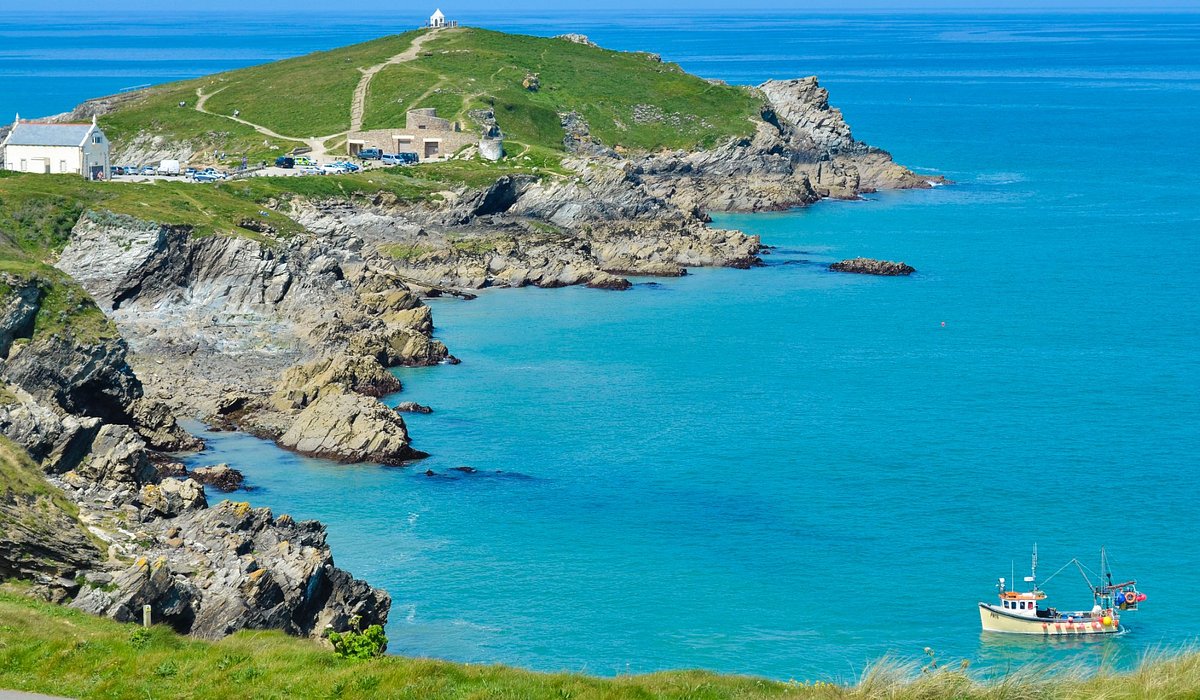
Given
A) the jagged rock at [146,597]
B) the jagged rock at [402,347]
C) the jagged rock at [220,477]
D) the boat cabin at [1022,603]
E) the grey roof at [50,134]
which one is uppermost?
the grey roof at [50,134]

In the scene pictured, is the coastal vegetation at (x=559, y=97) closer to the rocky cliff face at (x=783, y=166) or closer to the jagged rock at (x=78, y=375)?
the rocky cliff face at (x=783, y=166)

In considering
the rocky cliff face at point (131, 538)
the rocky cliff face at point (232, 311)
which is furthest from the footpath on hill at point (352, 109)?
the rocky cliff face at point (131, 538)

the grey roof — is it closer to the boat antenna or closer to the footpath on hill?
the footpath on hill

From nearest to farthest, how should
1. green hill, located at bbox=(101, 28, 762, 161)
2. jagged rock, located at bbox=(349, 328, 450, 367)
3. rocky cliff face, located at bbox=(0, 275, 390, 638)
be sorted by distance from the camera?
rocky cliff face, located at bbox=(0, 275, 390, 638)
jagged rock, located at bbox=(349, 328, 450, 367)
green hill, located at bbox=(101, 28, 762, 161)

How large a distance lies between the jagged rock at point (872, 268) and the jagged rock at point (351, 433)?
204 feet

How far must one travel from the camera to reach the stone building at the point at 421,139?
15000cm

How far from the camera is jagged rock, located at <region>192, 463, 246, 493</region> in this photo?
63062 millimetres

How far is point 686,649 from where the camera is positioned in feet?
162

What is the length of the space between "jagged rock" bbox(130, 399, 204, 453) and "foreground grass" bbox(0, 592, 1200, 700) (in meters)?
37.9

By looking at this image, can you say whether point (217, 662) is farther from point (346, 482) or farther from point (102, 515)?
point (346, 482)

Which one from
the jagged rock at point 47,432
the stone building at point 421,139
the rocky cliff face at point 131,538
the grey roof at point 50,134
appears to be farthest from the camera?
the stone building at point 421,139

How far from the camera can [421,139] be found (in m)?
151

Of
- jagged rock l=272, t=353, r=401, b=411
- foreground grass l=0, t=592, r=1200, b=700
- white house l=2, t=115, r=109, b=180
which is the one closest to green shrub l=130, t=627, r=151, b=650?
foreground grass l=0, t=592, r=1200, b=700

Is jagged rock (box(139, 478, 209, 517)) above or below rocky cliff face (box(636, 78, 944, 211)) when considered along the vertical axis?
below
